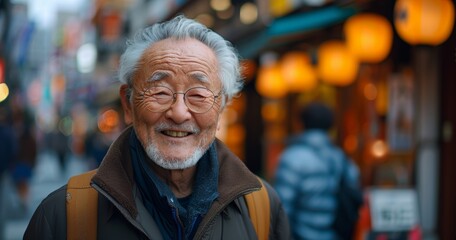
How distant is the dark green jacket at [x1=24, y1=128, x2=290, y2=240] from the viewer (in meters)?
2.22

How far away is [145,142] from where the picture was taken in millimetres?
2301

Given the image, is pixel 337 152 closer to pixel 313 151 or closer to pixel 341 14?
pixel 313 151

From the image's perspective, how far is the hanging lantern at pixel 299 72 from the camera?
1136 cm

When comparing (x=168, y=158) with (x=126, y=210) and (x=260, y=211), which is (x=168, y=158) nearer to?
(x=126, y=210)

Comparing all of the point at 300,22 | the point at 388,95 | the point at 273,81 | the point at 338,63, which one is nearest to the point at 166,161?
the point at 388,95

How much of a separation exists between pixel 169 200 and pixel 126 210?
0.16 metres

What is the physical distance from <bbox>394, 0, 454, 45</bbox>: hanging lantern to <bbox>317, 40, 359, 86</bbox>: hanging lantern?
9.70ft

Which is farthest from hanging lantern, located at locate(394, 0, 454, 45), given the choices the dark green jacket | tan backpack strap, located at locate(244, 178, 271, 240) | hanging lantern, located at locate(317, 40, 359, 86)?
the dark green jacket

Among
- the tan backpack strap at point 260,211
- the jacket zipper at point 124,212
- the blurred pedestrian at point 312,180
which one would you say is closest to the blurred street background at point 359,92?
the blurred pedestrian at point 312,180

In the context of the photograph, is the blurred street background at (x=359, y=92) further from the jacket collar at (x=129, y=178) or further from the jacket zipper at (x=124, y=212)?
the jacket zipper at (x=124, y=212)

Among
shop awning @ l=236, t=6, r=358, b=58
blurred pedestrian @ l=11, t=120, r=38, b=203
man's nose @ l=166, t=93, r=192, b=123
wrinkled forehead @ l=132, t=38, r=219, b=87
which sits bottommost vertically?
blurred pedestrian @ l=11, t=120, r=38, b=203

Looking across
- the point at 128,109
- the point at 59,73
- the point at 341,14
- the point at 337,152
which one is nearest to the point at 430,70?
the point at 341,14

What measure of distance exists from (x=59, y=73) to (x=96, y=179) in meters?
59.9

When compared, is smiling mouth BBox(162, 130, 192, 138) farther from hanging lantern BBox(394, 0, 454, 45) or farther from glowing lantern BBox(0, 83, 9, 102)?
glowing lantern BBox(0, 83, 9, 102)
